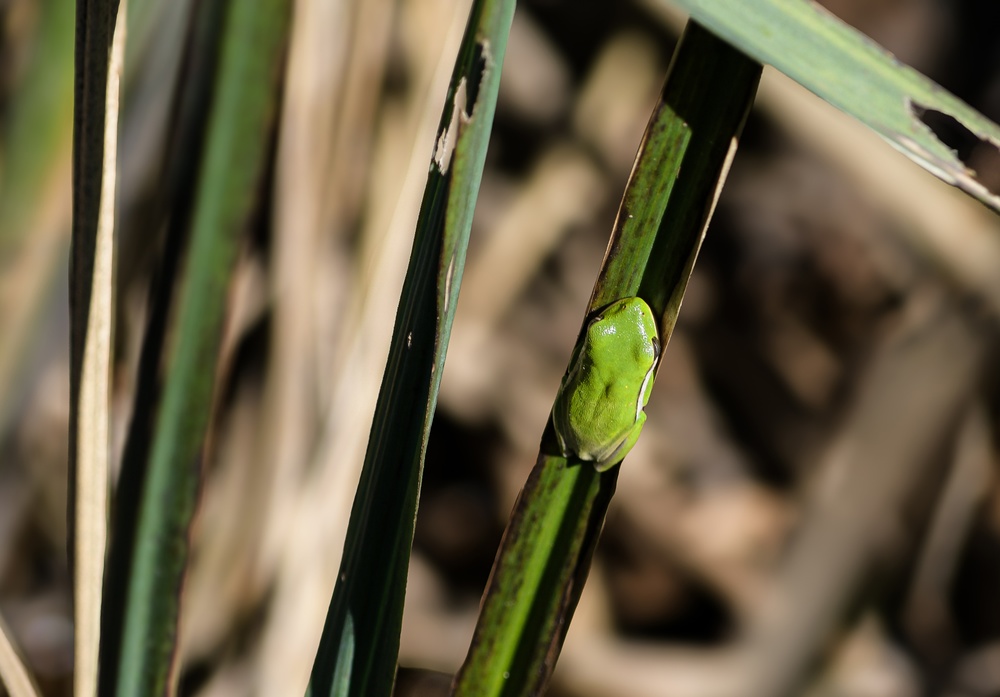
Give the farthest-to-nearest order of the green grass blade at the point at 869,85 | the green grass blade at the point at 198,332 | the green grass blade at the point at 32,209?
the green grass blade at the point at 32,209, the green grass blade at the point at 198,332, the green grass blade at the point at 869,85

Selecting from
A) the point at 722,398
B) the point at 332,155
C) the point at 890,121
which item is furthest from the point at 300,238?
the point at 722,398

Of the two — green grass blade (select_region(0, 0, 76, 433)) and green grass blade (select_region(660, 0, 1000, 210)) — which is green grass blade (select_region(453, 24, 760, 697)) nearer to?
green grass blade (select_region(660, 0, 1000, 210))

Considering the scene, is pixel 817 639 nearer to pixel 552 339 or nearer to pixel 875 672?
pixel 875 672

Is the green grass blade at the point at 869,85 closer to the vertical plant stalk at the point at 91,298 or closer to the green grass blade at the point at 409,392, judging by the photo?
the green grass blade at the point at 409,392

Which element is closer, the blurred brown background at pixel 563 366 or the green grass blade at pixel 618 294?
the green grass blade at pixel 618 294

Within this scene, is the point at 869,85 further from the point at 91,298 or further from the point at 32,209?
the point at 32,209

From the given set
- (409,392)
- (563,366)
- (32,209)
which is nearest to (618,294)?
(409,392)

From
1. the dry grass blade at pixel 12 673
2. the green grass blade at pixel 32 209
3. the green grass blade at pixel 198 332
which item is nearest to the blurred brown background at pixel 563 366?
the green grass blade at pixel 32 209
